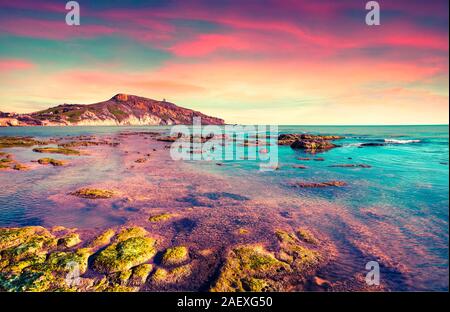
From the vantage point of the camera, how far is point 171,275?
11.2 meters

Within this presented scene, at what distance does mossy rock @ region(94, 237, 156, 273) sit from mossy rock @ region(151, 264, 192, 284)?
1610 millimetres

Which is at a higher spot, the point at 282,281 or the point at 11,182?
the point at 11,182

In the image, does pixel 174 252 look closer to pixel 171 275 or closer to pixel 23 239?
pixel 171 275

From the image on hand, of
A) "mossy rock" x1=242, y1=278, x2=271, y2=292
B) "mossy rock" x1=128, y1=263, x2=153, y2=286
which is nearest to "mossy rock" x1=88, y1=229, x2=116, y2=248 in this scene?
"mossy rock" x1=128, y1=263, x2=153, y2=286

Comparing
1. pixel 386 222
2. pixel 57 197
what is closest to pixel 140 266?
pixel 57 197

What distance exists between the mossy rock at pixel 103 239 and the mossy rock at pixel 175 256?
13.8 feet

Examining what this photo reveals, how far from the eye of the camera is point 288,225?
17.0 m

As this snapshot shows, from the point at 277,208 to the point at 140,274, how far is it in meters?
13.0

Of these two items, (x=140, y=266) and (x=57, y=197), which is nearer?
(x=140, y=266)

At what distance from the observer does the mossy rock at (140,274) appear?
1084 centimetres

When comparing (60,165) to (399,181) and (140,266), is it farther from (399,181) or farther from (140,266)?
(399,181)

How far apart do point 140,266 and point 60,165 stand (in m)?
35.8
